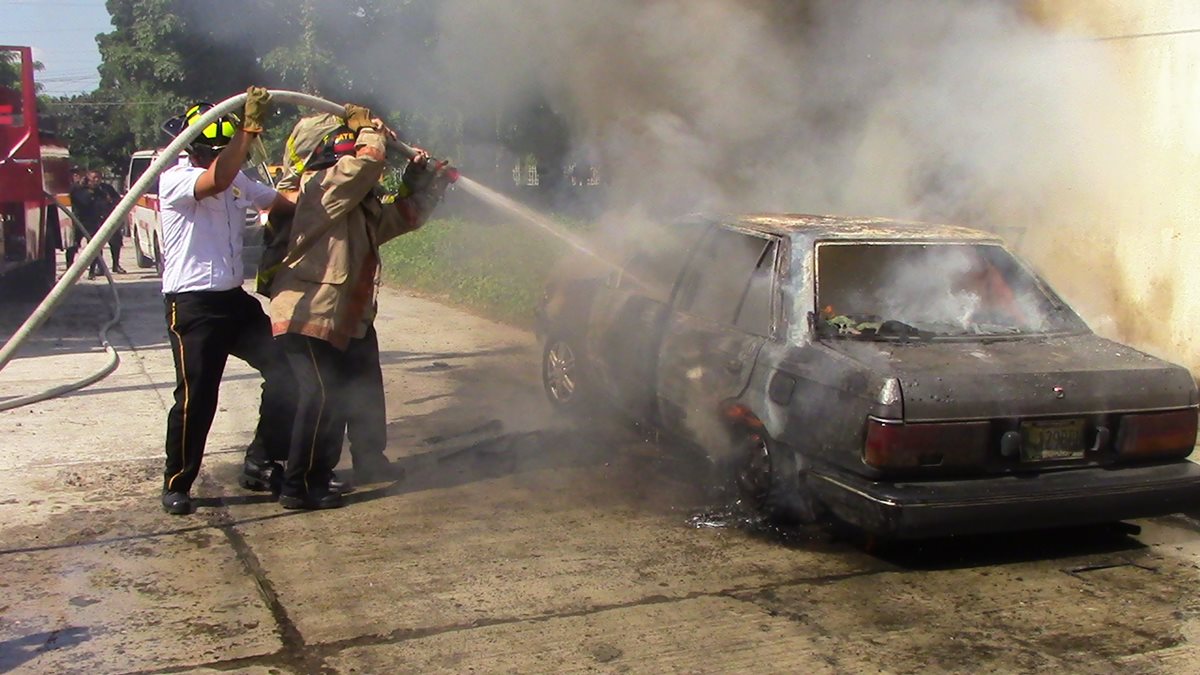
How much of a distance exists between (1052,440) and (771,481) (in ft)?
3.55

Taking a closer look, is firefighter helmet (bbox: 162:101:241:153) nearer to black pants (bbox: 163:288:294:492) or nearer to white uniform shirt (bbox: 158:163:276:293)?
white uniform shirt (bbox: 158:163:276:293)

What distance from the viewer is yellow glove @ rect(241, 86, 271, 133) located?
4.39 metres

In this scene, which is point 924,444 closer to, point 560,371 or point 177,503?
point 560,371

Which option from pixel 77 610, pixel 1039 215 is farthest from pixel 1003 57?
pixel 77 610

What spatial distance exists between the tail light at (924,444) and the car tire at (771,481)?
42 centimetres

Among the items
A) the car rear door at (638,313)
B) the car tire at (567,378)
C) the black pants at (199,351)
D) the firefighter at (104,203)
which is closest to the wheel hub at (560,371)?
the car tire at (567,378)

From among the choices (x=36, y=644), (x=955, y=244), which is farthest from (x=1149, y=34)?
(x=36, y=644)

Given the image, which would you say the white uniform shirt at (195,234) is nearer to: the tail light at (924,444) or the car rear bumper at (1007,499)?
the car rear bumper at (1007,499)

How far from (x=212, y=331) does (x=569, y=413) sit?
7.85ft

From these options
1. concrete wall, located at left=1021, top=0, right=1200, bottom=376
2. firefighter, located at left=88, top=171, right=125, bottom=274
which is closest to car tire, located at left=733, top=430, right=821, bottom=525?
concrete wall, located at left=1021, top=0, right=1200, bottom=376

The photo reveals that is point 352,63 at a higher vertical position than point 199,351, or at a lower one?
higher

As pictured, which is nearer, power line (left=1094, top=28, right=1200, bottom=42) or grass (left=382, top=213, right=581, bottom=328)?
power line (left=1094, top=28, right=1200, bottom=42)

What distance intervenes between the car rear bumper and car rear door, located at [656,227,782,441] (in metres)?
0.72

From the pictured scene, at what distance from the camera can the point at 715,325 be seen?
5141 mm
